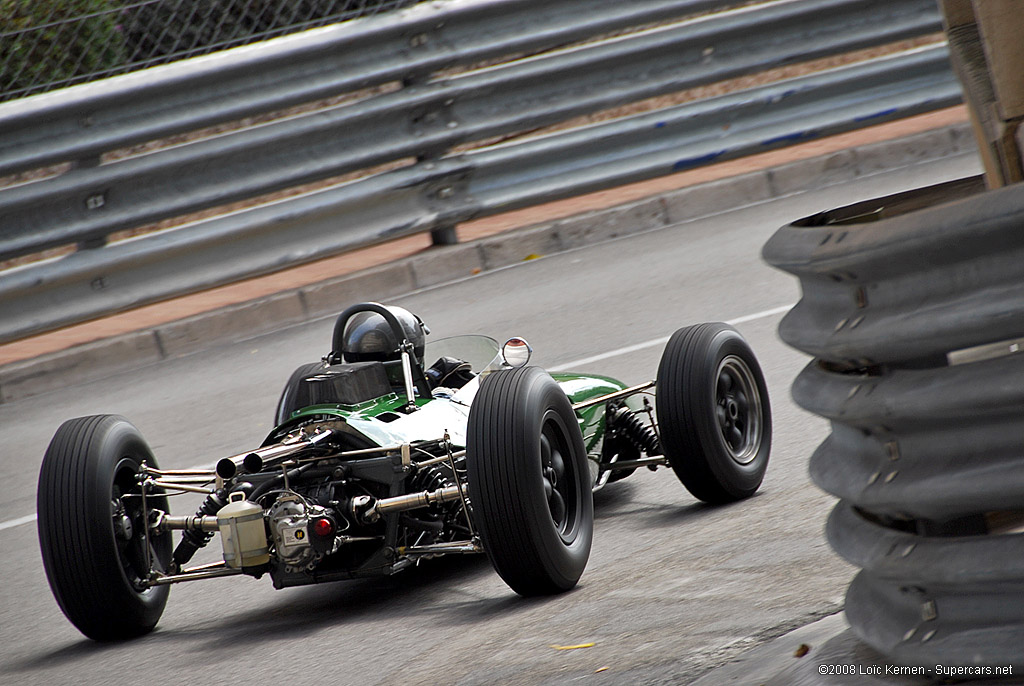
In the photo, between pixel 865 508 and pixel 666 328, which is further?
pixel 666 328

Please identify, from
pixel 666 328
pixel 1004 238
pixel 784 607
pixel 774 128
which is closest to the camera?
pixel 1004 238

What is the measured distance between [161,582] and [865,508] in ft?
9.72

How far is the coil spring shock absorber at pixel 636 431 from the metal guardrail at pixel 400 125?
5353 mm

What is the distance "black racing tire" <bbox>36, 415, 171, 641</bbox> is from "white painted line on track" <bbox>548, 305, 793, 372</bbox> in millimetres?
3501

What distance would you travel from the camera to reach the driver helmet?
542cm

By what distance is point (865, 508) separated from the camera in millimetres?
2500

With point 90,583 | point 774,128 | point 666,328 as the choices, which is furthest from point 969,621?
Result: point 774,128

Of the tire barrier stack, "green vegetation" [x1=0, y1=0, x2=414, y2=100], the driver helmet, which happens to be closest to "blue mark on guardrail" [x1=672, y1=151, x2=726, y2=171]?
"green vegetation" [x1=0, y1=0, x2=414, y2=100]

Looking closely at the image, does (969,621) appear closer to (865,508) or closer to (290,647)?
(865,508)

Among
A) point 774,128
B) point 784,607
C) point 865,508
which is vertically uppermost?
point 774,128

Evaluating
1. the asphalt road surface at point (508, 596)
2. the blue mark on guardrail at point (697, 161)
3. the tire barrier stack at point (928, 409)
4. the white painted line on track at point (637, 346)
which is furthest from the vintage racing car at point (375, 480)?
the blue mark on guardrail at point (697, 161)

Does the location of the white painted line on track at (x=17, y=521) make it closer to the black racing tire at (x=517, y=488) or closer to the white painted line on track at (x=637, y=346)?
the white painted line on track at (x=637, y=346)

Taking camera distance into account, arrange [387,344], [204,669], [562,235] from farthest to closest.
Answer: [562,235]
[387,344]
[204,669]

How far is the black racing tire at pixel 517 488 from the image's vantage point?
4.29 m
